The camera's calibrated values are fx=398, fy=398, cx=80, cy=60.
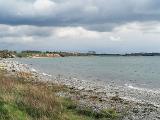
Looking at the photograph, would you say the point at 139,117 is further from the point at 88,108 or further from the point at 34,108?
the point at 34,108

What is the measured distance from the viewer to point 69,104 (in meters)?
23.2

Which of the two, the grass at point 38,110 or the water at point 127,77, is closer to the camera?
the grass at point 38,110

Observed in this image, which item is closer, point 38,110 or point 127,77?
point 38,110

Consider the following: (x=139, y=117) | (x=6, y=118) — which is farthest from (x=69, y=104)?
(x=6, y=118)

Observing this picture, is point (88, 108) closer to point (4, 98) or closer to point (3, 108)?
point (4, 98)

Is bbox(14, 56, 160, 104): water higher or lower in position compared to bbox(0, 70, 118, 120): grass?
lower

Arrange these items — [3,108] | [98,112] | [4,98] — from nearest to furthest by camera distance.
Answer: [3,108] → [4,98] → [98,112]

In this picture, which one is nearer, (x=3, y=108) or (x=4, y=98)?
(x=3, y=108)

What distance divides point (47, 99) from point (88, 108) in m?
2.29

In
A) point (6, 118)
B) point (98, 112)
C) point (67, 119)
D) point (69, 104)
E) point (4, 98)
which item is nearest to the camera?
point (6, 118)

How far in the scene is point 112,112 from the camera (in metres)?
21.4

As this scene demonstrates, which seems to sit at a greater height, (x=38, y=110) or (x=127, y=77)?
(x=38, y=110)

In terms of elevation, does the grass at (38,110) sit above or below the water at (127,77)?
above

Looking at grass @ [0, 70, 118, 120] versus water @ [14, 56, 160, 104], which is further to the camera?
water @ [14, 56, 160, 104]
